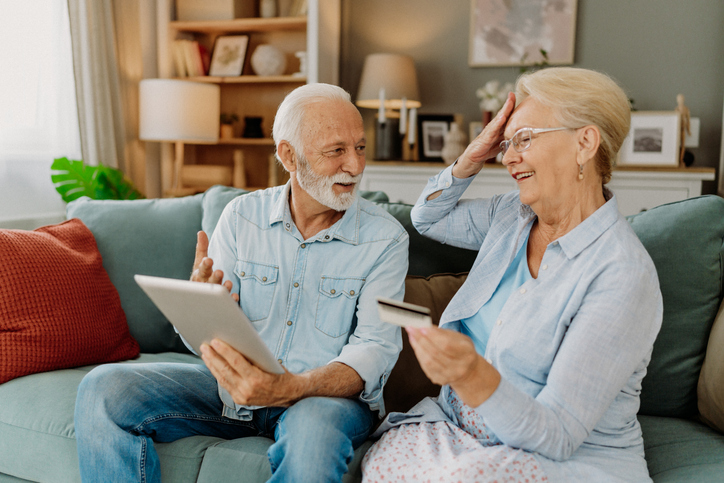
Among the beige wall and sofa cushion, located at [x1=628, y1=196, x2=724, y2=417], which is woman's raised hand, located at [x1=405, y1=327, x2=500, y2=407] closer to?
sofa cushion, located at [x1=628, y1=196, x2=724, y2=417]

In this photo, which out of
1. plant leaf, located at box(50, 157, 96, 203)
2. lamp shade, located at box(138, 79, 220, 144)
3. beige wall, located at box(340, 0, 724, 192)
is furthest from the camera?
beige wall, located at box(340, 0, 724, 192)

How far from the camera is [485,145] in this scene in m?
1.34

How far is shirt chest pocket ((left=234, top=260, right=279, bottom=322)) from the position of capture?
4.59 feet

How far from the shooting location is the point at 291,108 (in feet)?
4.66

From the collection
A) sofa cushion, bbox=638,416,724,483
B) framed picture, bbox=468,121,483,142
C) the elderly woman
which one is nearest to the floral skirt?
the elderly woman

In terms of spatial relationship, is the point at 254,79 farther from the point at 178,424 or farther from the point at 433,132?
the point at 178,424

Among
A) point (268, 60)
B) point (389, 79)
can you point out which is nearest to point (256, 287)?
point (389, 79)

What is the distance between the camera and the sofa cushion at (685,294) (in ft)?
4.48

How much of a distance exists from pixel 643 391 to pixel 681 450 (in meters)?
0.20

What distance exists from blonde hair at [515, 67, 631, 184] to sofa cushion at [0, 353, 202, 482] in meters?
1.02

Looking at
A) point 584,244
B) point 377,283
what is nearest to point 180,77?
point 377,283

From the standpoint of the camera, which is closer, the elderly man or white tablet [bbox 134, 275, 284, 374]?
white tablet [bbox 134, 275, 284, 374]

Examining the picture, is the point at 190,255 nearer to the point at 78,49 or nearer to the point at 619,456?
the point at 619,456

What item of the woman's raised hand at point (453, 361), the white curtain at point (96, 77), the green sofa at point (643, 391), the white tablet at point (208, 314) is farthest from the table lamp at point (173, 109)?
the woman's raised hand at point (453, 361)
